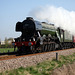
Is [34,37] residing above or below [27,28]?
below

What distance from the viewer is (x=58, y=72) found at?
10.4 m

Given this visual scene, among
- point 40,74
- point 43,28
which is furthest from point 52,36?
point 40,74

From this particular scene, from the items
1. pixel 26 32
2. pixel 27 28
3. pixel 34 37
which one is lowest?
pixel 34 37

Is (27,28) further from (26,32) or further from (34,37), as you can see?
(34,37)

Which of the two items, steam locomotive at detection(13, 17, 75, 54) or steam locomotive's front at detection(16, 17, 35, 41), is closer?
steam locomotive at detection(13, 17, 75, 54)

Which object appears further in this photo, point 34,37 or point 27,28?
point 27,28

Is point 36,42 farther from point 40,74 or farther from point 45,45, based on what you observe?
point 40,74

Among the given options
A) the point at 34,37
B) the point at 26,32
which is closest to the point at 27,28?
the point at 26,32

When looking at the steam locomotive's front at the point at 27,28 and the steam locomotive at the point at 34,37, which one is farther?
the steam locomotive's front at the point at 27,28

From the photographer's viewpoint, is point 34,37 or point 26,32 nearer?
point 34,37

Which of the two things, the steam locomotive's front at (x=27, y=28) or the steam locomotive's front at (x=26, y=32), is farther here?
the steam locomotive's front at (x=27, y=28)

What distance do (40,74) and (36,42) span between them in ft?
29.0

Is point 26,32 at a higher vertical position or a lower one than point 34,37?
higher

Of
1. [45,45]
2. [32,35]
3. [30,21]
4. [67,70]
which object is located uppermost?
[30,21]
